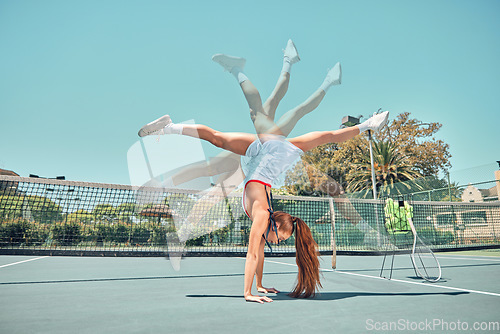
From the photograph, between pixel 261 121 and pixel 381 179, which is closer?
pixel 261 121

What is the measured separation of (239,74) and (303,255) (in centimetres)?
298

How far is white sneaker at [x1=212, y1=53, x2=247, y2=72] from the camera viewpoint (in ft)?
17.0

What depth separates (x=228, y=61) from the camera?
526 centimetres

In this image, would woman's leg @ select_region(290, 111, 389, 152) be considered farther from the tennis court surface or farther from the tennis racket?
the tennis court surface

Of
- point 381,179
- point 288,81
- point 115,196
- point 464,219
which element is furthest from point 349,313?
point 381,179

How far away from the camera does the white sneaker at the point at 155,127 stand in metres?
3.57

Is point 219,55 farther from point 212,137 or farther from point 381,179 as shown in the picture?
point 381,179

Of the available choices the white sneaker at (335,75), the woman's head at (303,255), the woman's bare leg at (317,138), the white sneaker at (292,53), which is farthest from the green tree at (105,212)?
the woman's bare leg at (317,138)

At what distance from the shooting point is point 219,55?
5184 millimetres

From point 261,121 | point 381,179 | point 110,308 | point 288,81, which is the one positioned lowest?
point 110,308

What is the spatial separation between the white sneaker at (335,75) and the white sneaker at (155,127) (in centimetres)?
329

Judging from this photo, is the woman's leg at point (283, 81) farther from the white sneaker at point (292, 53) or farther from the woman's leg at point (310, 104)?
the woman's leg at point (310, 104)

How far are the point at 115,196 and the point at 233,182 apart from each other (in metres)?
3.63

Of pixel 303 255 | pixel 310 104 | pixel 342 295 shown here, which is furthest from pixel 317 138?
pixel 310 104
